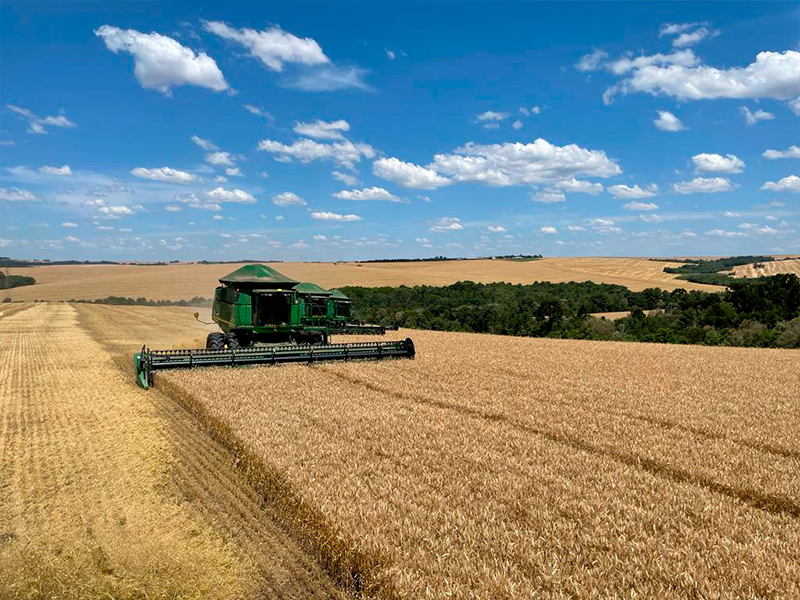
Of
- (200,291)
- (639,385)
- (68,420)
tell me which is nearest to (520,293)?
(200,291)

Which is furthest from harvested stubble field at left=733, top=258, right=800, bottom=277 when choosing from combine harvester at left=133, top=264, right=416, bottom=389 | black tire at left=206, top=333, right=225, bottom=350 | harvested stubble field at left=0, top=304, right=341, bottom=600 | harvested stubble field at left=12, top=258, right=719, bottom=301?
harvested stubble field at left=0, top=304, right=341, bottom=600

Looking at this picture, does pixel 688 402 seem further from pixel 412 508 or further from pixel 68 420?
pixel 68 420

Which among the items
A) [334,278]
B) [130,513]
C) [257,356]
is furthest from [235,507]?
[334,278]

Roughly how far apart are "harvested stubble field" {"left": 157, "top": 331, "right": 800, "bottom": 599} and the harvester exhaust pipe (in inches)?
46.5

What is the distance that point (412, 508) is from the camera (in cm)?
567

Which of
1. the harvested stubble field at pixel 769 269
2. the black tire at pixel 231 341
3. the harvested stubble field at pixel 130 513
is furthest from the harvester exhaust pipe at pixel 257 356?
the harvested stubble field at pixel 769 269

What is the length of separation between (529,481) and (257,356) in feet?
38.1

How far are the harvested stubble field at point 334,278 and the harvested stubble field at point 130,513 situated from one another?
51559 mm

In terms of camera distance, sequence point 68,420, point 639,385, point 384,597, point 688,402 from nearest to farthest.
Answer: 1. point 384,597
2. point 68,420
3. point 688,402
4. point 639,385

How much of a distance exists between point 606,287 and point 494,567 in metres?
63.0

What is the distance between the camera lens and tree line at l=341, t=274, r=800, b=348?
31.6m

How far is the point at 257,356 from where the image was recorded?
16.4m

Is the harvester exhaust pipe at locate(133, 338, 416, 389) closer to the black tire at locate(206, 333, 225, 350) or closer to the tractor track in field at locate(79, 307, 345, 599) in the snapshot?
the black tire at locate(206, 333, 225, 350)

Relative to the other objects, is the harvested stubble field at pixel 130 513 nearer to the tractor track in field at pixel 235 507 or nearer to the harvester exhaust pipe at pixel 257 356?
the tractor track in field at pixel 235 507
